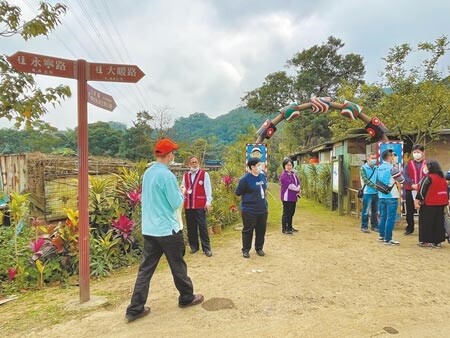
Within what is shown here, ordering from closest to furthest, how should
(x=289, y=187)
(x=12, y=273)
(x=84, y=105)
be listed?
(x=84, y=105) < (x=12, y=273) < (x=289, y=187)

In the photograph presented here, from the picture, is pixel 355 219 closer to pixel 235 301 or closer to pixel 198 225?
pixel 198 225

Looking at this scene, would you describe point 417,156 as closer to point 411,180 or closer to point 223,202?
point 411,180

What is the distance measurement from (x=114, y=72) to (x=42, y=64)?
73 cm

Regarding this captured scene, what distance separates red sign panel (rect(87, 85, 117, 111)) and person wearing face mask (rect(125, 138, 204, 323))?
42.0 inches

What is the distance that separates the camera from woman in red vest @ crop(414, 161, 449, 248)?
243 inches

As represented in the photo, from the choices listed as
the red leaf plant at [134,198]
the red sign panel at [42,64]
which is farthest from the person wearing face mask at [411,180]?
the red sign panel at [42,64]

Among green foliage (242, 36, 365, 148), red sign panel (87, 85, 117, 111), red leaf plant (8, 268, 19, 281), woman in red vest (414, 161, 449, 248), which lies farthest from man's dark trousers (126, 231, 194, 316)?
green foliage (242, 36, 365, 148)

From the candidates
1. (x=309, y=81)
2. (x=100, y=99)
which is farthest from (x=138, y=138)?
(x=100, y=99)

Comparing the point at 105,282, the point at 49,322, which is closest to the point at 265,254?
the point at 105,282

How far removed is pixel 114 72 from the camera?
160 inches

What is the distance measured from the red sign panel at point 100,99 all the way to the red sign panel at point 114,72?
147mm

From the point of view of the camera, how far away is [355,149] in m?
11.8

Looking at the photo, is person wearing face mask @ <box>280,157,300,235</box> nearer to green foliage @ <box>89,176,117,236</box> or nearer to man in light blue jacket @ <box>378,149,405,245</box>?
man in light blue jacket @ <box>378,149,405,245</box>

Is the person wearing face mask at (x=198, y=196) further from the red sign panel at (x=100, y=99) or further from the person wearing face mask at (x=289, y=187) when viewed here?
the person wearing face mask at (x=289, y=187)
